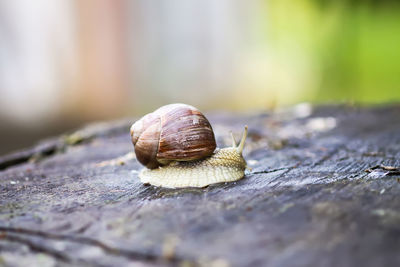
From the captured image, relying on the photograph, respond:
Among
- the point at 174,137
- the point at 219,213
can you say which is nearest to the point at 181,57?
the point at 174,137

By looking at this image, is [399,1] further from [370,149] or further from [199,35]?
[370,149]

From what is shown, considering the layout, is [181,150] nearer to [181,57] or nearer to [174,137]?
[174,137]

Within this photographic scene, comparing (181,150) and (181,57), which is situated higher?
(181,57)

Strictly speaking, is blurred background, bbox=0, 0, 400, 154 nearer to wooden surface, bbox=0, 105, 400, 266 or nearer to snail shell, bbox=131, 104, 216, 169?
wooden surface, bbox=0, 105, 400, 266

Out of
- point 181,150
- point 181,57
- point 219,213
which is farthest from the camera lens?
point 181,57

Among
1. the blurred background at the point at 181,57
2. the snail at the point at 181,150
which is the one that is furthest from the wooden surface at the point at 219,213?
the blurred background at the point at 181,57

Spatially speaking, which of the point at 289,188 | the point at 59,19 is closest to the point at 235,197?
the point at 289,188

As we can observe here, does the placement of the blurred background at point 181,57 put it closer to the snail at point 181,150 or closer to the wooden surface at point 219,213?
the wooden surface at point 219,213
